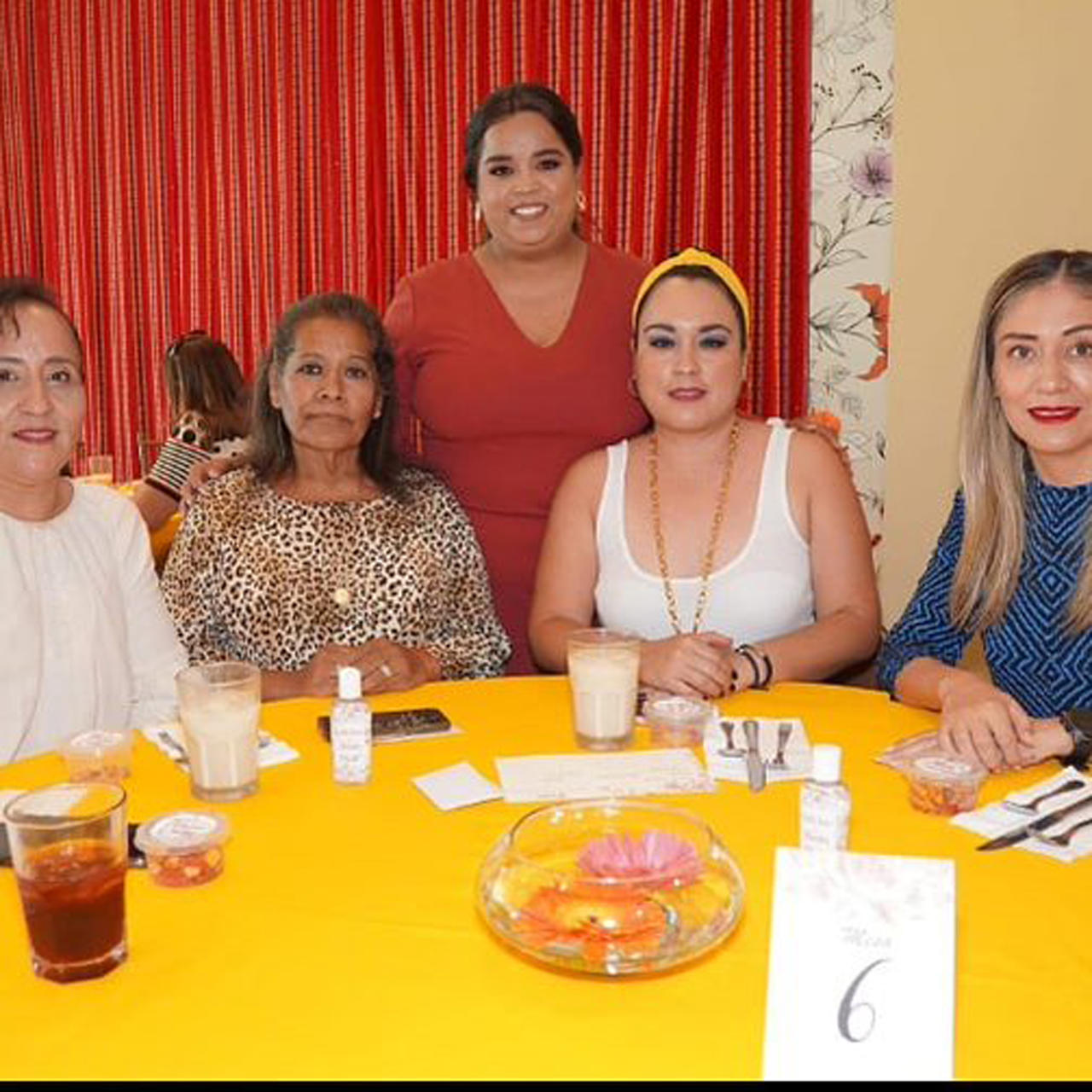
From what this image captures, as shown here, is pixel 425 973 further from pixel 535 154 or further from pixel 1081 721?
pixel 535 154

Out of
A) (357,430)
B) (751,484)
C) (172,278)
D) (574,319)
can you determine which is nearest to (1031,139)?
(574,319)

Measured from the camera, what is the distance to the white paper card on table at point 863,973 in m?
0.90

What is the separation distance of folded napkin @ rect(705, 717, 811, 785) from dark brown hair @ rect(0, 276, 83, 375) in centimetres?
116

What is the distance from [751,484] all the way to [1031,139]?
1752mm

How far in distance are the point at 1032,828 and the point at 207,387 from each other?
368cm

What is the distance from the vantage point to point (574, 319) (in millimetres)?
2797

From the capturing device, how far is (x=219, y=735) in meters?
1.48

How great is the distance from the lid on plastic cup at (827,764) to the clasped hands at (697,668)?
24.8 inches

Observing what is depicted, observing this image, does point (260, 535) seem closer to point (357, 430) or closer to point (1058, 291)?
point (357, 430)

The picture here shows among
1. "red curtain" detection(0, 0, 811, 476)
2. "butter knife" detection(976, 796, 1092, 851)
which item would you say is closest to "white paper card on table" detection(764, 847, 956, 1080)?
"butter knife" detection(976, 796, 1092, 851)

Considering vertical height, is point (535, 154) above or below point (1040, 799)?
above

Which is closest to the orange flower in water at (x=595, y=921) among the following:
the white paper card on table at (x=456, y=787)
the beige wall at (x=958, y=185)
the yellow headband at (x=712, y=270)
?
the white paper card on table at (x=456, y=787)

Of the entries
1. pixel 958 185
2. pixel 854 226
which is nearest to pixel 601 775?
pixel 958 185

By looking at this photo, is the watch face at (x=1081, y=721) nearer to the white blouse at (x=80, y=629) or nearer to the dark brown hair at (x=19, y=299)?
the white blouse at (x=80, y=629)
